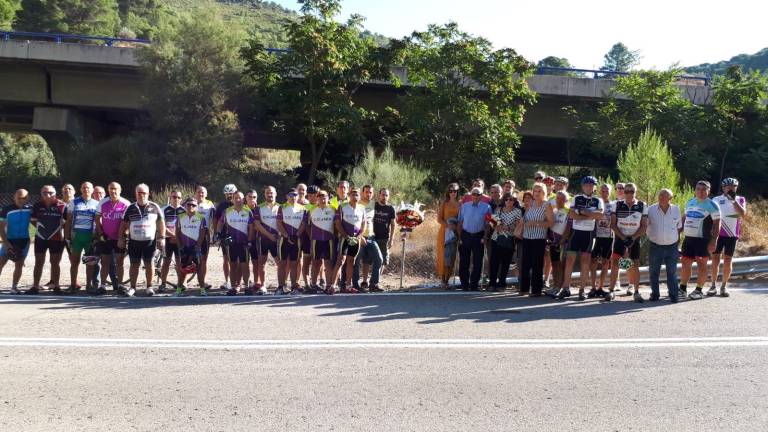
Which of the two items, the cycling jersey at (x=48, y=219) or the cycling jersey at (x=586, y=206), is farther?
the cycling jersey at (x=48, y=219)

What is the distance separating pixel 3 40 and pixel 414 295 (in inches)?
1035

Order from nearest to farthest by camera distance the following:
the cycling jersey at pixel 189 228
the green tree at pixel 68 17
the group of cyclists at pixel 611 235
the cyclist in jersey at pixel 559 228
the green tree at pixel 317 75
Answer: the group of cyclists at pixel 611 235
the cyclist in jersey at pixel 559 228
the cycling jersey at pixel 189 228
the green tree at pixel 317 75
the green tree at pixel 68 17

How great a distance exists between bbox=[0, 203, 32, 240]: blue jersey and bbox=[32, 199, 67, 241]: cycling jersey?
0.81 ft

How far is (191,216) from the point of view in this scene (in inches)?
429

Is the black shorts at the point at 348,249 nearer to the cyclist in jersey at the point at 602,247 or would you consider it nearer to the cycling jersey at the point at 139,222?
the cycling jersey at the point at 139,222

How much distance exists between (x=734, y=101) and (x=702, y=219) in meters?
16.7

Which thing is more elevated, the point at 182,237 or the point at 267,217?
the point at 267,217

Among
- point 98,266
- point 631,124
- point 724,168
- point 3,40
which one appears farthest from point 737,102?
point 3,40

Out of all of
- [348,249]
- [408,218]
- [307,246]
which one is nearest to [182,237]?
[307,246]

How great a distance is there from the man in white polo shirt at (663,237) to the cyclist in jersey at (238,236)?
21.4 ft

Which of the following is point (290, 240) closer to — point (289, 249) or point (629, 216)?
point (289, 249)

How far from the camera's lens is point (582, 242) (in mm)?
10070

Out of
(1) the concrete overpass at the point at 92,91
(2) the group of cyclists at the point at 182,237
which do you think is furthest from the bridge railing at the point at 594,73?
(2) the group of cyclists at the point at 182,237

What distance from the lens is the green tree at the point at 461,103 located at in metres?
23.0
